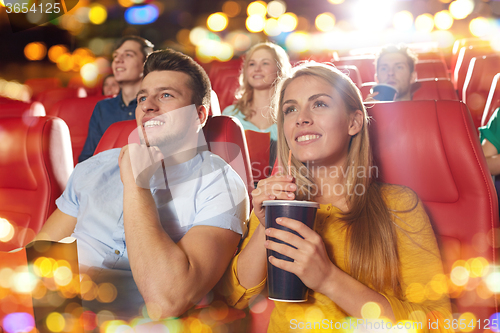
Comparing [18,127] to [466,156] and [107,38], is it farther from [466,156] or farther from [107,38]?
[107,38]

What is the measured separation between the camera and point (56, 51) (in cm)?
465

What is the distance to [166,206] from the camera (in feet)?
3.32

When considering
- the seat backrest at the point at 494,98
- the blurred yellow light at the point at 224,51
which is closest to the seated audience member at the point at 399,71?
the seat backrest at the point at 494,98

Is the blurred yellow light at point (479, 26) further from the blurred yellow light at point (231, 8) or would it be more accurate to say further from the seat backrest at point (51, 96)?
the seat backrest at point (51, 96)

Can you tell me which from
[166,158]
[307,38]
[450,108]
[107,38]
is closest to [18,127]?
[166,158]

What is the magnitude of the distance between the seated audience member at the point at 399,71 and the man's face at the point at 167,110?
64.3 inches

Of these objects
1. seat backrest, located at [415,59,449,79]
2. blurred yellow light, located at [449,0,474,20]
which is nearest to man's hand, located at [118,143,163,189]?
seat backrest, located at [415,59,449,79]

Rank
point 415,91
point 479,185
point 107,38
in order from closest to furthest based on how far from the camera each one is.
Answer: point 479,185 < point 415,91 < point 107,38

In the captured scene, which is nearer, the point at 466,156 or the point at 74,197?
the point at 466,156

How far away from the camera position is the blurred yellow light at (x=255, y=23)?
6.14 metres

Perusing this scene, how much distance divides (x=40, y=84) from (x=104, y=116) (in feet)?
7.80

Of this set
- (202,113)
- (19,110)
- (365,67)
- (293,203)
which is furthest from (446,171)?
(365,67)

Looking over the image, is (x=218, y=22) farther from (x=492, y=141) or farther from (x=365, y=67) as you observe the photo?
(x=492, y=141)

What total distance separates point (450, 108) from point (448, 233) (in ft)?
1.04
